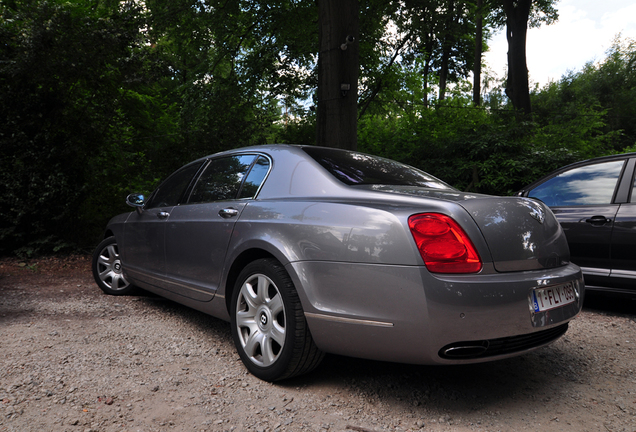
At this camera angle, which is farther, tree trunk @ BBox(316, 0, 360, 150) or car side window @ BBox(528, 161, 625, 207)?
tree trunk @ BBox(316, 0, 360, 150)

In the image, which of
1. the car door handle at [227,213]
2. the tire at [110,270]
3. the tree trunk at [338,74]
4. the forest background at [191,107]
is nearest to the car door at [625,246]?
the car door handle at [227,213]

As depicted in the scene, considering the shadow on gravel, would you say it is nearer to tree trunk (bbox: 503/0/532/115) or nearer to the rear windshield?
the rear windshield

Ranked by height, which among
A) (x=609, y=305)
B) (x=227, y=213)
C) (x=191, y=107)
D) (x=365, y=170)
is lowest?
(x=609, y=305)

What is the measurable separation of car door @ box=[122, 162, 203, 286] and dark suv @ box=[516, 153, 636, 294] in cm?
373

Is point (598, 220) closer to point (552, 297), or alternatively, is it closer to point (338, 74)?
point (552, 297)

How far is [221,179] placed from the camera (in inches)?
144

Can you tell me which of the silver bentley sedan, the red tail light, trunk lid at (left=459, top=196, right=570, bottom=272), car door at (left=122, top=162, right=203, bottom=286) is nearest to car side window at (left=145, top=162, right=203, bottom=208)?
car door at (left=122, top=162, right=203, bottom=286)

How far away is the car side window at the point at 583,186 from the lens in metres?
4.49

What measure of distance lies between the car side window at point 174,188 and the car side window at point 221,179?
0.23m

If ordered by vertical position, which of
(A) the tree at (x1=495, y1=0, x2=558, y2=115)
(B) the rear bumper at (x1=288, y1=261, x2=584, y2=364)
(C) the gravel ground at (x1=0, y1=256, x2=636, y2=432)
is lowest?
(C) the gravel ground at (x1=0, y1=256, x2=636, y2=432)

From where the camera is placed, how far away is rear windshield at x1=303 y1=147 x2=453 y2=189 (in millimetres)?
2957

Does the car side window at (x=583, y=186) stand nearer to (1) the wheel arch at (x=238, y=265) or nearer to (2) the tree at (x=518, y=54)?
(1) the wheel arch at (x=238, y=265)

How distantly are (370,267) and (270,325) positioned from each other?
828mm

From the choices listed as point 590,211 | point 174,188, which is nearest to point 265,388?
point 174,188
